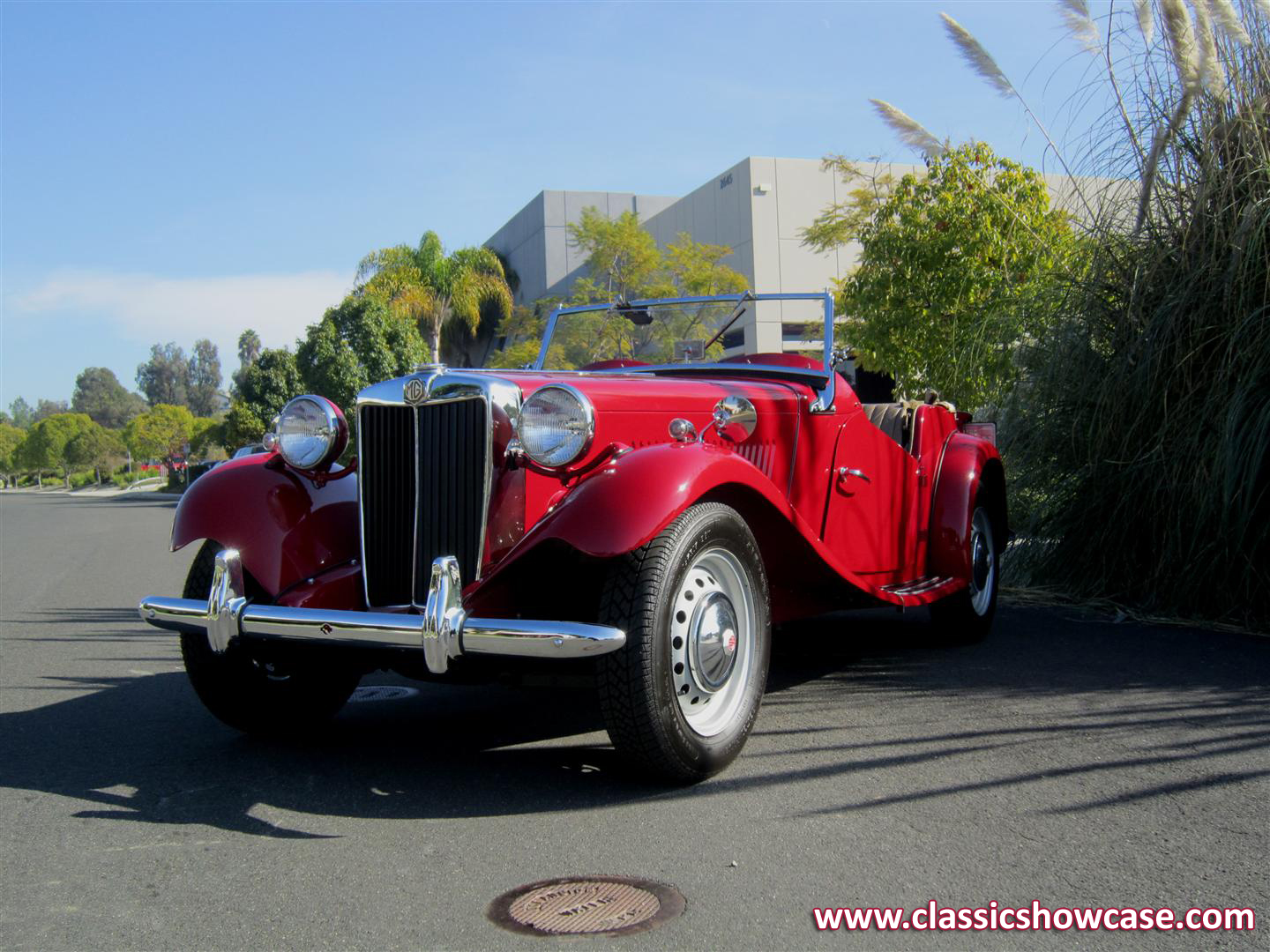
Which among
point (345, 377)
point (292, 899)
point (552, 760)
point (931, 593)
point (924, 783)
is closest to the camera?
point (292, 899)

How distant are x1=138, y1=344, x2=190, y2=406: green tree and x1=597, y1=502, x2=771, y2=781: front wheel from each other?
146 meters

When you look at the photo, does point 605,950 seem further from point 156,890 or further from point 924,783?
point 924,783

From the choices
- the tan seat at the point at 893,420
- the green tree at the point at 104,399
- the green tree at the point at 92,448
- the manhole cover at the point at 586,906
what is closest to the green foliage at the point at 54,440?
the green tree at the point at 92,448

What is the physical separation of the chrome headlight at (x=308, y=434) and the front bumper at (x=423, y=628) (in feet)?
2.20

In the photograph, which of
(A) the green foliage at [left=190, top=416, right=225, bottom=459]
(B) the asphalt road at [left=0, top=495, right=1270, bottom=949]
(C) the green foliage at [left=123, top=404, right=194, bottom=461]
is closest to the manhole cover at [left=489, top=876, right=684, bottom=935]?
(B) the asphalt road at [left=0, top=495, right=1270, bottom=949]

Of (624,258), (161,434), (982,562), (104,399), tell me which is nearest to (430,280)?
(624,258)

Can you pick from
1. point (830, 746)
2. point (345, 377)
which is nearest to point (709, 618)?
point (830, 746)

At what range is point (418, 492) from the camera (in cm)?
362

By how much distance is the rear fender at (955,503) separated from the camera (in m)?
5.40

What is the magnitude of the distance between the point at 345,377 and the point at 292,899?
29311 mm

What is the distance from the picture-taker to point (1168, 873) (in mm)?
2559

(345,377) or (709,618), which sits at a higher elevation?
(345,377)

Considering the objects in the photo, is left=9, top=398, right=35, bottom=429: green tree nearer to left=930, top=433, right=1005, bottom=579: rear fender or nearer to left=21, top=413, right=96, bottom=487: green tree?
left=21, top=413, right=96, bottom=487: green tree

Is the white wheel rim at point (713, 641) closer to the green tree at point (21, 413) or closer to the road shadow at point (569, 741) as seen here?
the road shadow at point (569, 741)
